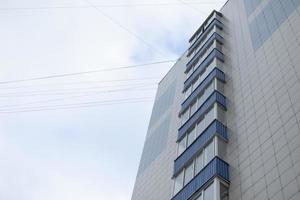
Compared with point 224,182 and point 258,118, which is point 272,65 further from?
point 224,182

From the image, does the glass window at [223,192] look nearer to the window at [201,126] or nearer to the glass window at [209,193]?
the glass window at [209,193]

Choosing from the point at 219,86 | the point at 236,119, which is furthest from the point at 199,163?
the point at 219,86

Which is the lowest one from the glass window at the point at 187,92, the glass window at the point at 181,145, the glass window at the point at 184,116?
the glass window at the point at 181,145

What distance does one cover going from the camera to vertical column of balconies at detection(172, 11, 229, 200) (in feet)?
56.5

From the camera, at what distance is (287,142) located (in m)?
14.8

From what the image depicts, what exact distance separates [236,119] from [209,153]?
6.63ft

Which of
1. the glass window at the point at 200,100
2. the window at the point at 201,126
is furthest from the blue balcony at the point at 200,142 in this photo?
the glass window at the point at 200,100

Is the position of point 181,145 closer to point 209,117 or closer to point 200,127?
point 200,127

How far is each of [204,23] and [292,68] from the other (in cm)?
1756

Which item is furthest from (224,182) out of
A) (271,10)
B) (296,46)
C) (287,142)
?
(271,10)

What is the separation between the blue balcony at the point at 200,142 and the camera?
62.7 feet

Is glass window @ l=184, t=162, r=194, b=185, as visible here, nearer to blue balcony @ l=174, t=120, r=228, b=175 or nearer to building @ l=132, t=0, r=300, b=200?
building @ l=132, t=0, r=300, b=200

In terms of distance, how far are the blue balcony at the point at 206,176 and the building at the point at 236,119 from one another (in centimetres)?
5

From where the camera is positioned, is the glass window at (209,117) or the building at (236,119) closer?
the building at (236,119)
